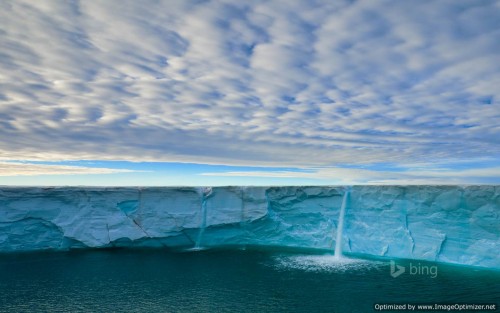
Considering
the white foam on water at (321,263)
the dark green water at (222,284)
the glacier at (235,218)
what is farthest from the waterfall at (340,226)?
the dark green water at (222,284)

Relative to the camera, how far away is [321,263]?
15.1m

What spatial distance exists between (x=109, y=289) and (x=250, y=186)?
29.3 feet

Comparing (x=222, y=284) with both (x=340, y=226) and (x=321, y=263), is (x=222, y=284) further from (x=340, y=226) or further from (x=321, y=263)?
(x=340, y=226)

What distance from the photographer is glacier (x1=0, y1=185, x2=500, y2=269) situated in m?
16.2

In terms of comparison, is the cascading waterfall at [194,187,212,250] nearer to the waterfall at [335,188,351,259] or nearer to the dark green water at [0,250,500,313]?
the dark green water at [0,250,500,313]

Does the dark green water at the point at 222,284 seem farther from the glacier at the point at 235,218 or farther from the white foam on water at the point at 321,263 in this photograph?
the glacier at the point at 235,218

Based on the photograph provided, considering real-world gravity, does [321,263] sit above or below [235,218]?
below

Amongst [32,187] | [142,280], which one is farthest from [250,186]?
[32,187]

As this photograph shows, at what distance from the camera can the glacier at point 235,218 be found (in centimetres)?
1620

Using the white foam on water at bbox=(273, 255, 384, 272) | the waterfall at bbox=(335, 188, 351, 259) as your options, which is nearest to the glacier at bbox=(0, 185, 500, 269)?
the waterfall at bbox=(335, 188, 351, 259)

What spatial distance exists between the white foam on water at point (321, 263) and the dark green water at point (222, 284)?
0.13ft

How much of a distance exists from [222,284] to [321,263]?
4834mm

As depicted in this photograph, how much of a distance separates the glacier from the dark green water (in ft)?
5.59

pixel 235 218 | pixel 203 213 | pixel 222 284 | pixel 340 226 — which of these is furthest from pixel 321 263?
pixel 203 213
